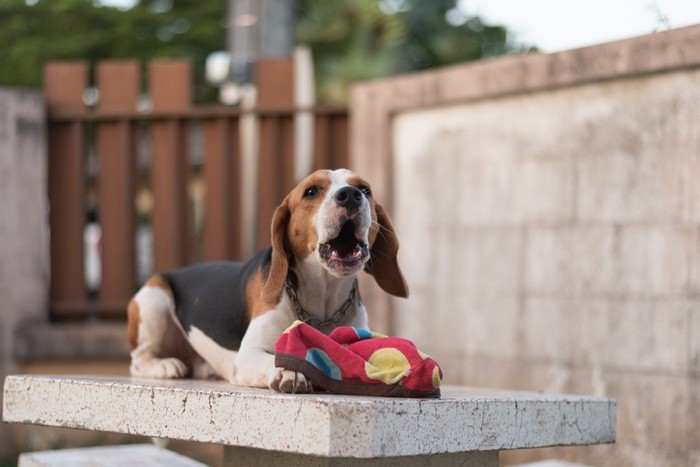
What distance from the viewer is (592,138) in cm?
609

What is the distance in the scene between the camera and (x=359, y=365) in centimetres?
345

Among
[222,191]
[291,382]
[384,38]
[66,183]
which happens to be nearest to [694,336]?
[291,382]

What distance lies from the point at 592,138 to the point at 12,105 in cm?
405

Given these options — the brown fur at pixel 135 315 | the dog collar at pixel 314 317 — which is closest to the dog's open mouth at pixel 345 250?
the dog collar at pixel 314 317

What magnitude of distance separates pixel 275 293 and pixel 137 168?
14.1 ft

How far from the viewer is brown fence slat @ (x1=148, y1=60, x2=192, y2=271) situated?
7.88m

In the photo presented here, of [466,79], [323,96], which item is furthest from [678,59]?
[323,96]

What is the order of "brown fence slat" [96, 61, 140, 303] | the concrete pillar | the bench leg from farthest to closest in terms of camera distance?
"brown fence slat" [96, 61, 140, 303]
the concrete pillar
the bench leg

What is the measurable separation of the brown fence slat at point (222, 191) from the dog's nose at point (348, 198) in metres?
4.26

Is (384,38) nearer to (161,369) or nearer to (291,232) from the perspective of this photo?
(161,369)

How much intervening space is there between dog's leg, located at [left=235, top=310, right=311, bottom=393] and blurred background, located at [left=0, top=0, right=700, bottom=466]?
8.16ft

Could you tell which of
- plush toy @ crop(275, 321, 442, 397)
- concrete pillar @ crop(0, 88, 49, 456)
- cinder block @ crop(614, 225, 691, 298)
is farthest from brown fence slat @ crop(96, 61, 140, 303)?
plush toy @ crop(275, 321, 442, 397)

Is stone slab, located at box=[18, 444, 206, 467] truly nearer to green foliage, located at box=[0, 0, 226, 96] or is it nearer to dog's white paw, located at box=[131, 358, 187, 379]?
dog's white paw, located at box=[131, 358, 187, 379]

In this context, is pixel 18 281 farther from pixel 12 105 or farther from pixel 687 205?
pixel 687 205
